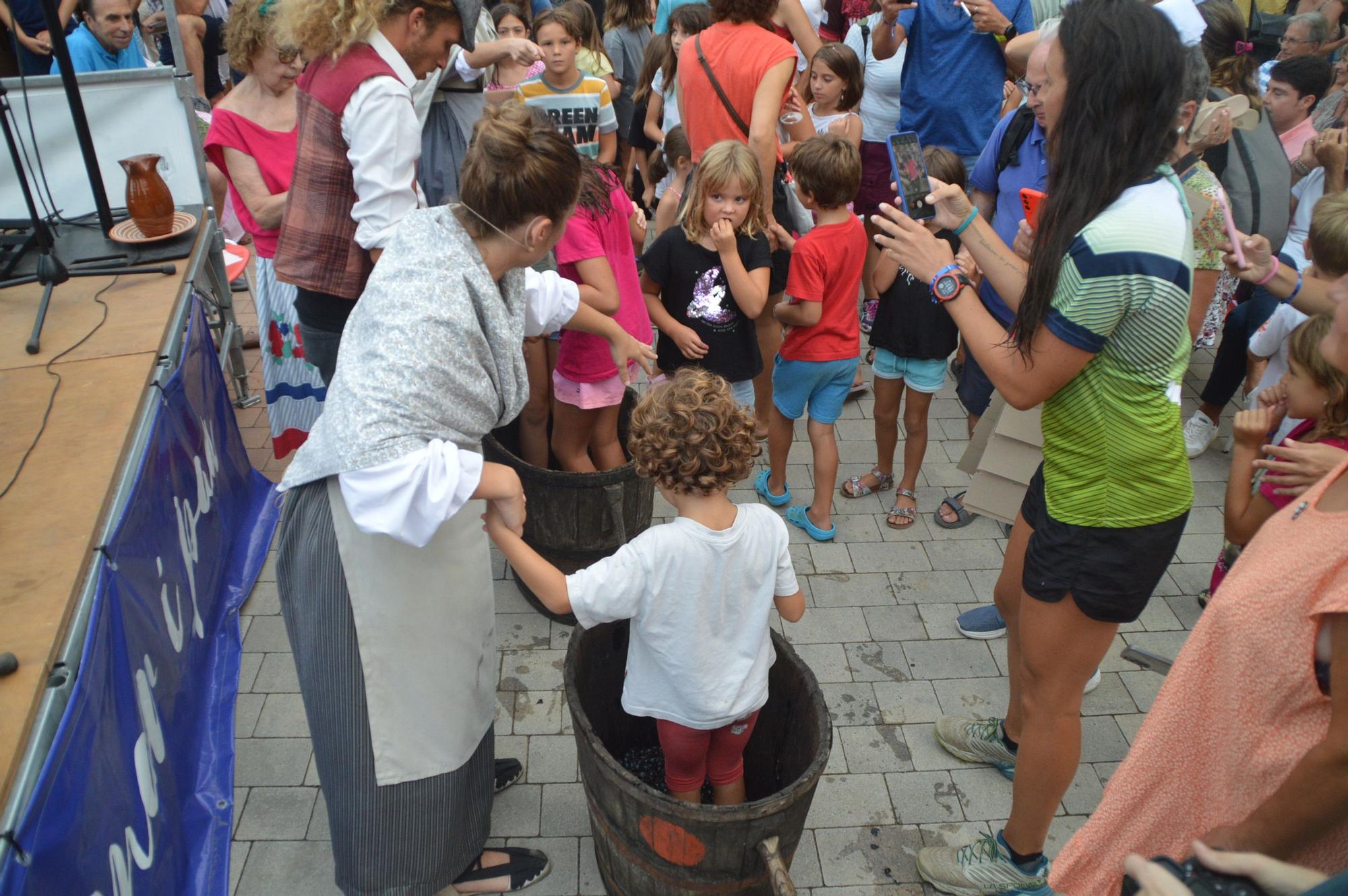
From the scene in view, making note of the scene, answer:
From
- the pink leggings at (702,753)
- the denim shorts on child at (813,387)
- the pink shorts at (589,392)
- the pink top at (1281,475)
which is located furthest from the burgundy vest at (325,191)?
the pink top at (1281,475)

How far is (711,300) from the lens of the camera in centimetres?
357

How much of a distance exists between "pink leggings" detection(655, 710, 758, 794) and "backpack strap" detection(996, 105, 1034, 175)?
231 centimetres

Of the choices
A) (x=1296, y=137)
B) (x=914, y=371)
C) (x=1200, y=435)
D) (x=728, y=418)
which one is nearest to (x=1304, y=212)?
(x=1296, y=137)

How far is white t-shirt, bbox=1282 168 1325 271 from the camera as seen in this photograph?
4.41 metres

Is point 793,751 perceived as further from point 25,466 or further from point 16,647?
point 25,466

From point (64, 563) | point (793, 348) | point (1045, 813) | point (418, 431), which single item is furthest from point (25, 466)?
point (1045, 813)

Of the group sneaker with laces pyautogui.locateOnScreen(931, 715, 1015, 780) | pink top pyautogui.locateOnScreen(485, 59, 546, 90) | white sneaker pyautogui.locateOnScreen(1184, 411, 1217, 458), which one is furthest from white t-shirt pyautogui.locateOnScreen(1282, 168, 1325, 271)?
pink top pyautogui.locateOnScreen(485, 59, 546, 90)

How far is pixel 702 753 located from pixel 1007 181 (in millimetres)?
2391

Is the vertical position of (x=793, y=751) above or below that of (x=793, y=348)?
below

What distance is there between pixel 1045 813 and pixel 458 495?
1.75 m

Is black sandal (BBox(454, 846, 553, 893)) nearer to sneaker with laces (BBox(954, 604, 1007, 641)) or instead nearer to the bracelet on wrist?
sneaker with laces (BBox(954, 604, 1007, 641))

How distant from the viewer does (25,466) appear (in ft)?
8.13

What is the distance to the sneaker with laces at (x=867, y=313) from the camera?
5184 millimetres

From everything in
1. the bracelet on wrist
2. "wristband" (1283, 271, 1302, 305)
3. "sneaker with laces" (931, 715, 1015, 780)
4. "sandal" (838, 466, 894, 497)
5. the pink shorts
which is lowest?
"sandal" (838, 466, 894, 497)
